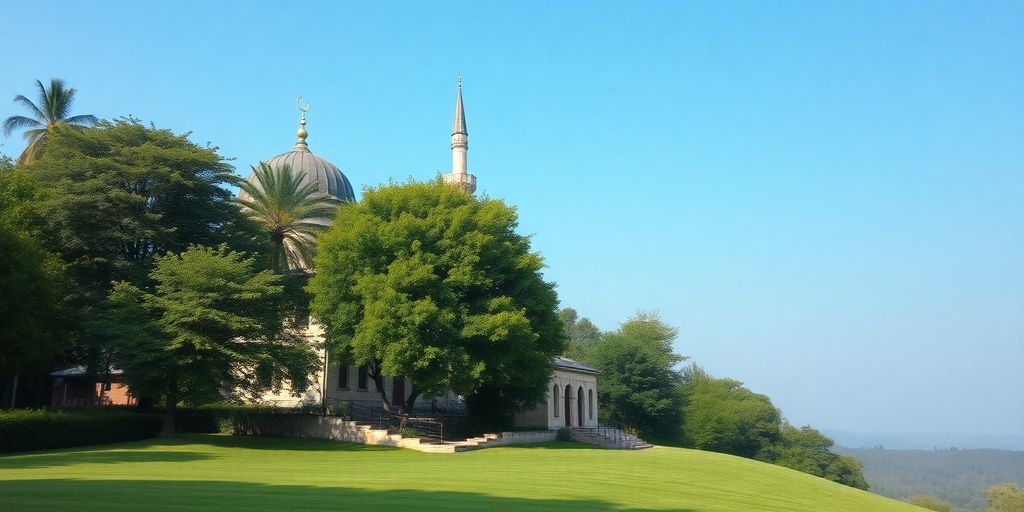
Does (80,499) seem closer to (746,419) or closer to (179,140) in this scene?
(179,140)

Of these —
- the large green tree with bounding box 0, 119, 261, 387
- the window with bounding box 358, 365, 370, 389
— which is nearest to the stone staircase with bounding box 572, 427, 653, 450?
the window with bounding box 358, 365, 370, 389

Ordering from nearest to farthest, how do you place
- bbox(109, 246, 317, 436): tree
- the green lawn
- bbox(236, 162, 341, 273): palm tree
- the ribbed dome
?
1. the green lawn
2. bbox(109, 246, 317, 436): tree
3. bbox(236, 162, 341, 273): palm tree
4. the ribbed dome

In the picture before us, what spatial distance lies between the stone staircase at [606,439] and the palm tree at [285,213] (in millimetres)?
20450

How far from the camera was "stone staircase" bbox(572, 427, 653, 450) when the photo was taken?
47156 mm

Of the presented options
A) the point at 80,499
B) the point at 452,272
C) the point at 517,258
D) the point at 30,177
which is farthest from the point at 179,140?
the point at 80,499

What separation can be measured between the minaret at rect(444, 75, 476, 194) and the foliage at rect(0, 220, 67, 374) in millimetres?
32653

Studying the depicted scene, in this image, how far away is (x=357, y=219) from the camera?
126ft

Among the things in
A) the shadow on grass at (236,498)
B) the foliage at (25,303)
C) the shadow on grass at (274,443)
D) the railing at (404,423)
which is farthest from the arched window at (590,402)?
the shadow on grass at (236,498)

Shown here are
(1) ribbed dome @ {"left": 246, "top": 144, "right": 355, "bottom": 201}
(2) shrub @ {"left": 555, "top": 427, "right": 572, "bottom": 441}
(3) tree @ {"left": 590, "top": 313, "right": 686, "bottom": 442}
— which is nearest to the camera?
(2) shrub @ {"left": 555, "top": 427, "right": 572, "bottom": 441}

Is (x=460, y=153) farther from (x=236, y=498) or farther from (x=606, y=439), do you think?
(x=236, y=498)

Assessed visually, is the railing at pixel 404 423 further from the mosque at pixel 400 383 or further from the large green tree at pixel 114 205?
the large green tree at pixel 114 205

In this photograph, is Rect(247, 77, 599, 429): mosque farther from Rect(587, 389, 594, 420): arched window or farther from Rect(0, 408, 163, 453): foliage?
Rect(0, 408, 163, 453): foliage

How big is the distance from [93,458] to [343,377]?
19438 mm

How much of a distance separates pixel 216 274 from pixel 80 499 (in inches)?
767
